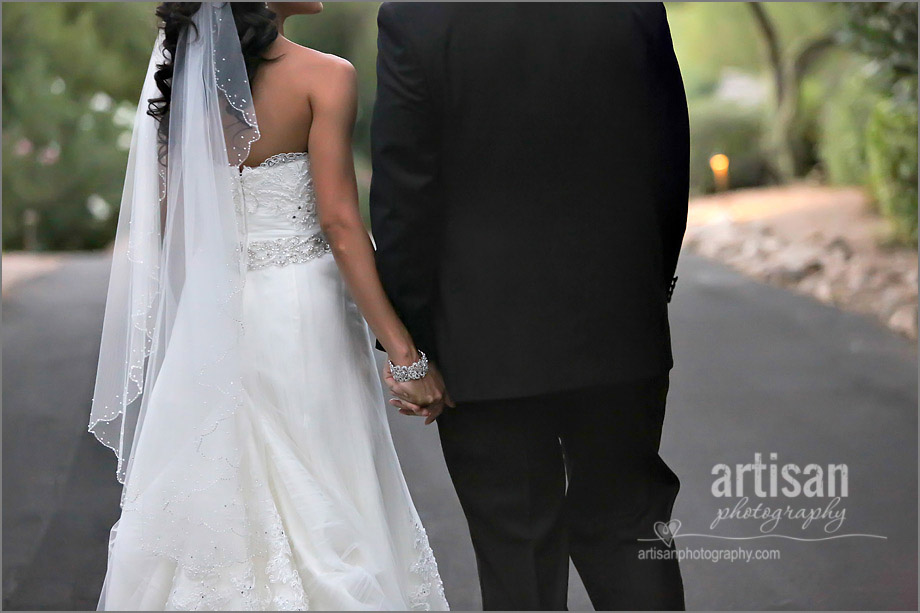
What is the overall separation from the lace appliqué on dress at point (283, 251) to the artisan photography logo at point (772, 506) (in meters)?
1.56

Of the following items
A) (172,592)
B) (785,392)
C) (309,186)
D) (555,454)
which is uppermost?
(309,186)

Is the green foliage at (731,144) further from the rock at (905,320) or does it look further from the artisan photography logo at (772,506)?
the artisan photography logo at (772,506)

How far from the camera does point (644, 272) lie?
195cm

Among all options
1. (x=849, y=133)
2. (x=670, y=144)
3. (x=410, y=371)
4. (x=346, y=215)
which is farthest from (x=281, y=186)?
(x=849, y=133)

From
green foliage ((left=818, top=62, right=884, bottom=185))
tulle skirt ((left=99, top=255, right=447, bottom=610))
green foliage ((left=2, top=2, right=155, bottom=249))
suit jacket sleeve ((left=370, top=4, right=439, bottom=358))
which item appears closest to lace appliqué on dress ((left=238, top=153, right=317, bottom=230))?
tulle skirt ((left=99, top=255, right=447, bottom=610))

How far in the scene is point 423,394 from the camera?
198cm

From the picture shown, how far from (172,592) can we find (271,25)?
3.88 feet

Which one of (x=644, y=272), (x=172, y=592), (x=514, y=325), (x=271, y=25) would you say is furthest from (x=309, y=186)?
(x=172, y=592)

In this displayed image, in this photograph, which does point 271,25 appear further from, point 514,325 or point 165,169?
point 514,325

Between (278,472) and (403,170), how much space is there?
72 cm

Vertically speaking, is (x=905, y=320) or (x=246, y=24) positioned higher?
(x=246, y=24)

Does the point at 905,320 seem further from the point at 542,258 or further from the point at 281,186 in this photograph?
the point at 281,186

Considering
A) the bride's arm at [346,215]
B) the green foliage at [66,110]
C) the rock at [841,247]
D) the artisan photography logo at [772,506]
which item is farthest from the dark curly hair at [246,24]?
the green foliage at [66,110]

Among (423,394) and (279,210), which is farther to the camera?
(279,210)
